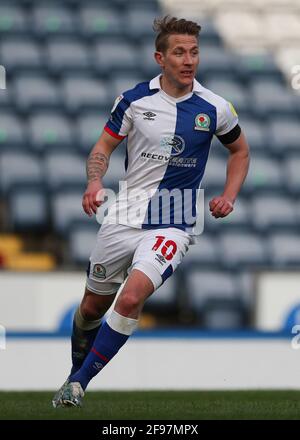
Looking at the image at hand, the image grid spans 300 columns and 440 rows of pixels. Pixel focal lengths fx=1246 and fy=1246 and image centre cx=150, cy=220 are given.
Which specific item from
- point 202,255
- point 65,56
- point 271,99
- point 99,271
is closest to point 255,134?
point 271,99

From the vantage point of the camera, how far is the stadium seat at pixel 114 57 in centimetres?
1691

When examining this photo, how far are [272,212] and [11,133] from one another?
3.31 metres

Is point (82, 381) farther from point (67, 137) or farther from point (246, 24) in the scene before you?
point (246, 24)

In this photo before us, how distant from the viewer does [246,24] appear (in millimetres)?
19062

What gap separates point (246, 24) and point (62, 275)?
8.16 m

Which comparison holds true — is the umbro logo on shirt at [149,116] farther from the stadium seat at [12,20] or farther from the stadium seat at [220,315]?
the stadium seat at [12,20]

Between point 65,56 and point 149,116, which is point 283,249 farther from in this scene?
point 149,116

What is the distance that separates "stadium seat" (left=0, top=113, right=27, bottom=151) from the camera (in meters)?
15.0

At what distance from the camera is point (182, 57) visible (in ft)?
23.6

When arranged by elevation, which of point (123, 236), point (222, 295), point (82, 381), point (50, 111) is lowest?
point (222, 295)

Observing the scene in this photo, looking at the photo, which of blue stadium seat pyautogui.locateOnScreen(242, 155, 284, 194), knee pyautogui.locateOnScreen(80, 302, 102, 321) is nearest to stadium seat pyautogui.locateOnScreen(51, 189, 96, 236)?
blue stadium seat pyautogui.locateOnScreen(242, 155, 284, 194)

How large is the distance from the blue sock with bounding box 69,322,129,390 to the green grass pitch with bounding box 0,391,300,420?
0.62 ft

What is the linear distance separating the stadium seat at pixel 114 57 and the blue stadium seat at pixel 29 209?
3.20 meters

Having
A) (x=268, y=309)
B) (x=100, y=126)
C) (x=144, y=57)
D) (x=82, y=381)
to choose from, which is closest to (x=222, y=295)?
(x=268, y=309)
